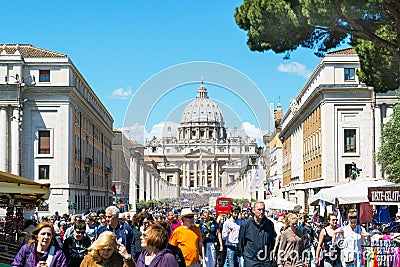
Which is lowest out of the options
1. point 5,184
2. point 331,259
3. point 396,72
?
point 331,259

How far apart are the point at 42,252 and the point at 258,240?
432 centimetres

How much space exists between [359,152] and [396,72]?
29641 millimetres

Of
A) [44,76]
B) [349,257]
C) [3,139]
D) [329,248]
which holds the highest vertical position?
[44,76]

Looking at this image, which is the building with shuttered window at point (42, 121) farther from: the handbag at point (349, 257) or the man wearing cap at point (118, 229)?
the man wearing cap at point (118, 229)

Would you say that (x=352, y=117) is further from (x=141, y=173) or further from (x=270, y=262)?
(x=270, y=262)

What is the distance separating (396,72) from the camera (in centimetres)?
1764

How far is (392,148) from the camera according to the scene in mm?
30453

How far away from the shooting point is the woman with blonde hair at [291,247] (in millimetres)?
10680

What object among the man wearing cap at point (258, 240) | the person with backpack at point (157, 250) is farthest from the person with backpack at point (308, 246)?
the person with backpack at point (157, 250)

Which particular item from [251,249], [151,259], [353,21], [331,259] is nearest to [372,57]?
[353,21]

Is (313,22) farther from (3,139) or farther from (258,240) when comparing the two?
(3,139)

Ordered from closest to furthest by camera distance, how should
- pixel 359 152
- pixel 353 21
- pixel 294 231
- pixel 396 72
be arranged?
1. pixel 294 231
2. pixel 353 21
3. pixel 396 72
4. pixel 359 152

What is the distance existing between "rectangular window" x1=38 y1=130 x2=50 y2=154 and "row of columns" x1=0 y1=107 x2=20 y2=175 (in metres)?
1.64

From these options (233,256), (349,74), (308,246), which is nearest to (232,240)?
(233,256)
